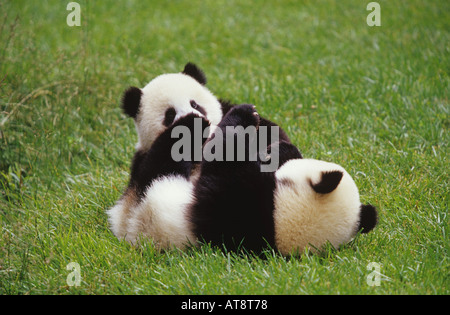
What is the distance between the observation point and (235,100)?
5.19 metres

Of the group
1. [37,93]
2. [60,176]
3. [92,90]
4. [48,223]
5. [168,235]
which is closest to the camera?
[168,235]

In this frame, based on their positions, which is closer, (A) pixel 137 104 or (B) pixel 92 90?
(A) pixel 137 104

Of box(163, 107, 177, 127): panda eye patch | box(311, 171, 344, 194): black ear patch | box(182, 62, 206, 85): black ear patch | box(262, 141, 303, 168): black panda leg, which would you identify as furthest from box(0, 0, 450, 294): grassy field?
box(182, 62, 206, 85): black ear patch

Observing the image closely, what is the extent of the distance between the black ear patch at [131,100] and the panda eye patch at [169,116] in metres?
0.20

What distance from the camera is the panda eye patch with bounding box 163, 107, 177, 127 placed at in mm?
3486

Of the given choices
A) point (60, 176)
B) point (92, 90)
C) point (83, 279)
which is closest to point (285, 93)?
point (92, 90)

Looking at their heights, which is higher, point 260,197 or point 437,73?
point 437,73

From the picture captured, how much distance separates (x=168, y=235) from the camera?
2953 millimetres

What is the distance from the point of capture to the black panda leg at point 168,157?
314 centimetres

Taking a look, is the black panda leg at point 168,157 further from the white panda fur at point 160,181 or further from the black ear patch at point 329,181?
the black ear patch at point 329,181

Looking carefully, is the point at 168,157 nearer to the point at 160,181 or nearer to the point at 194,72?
the point at 160,181

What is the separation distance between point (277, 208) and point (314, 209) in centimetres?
18
